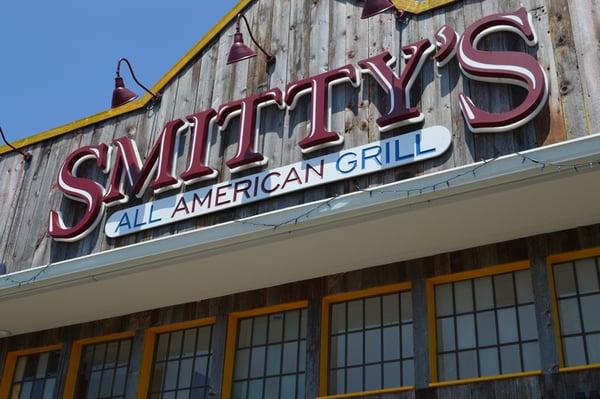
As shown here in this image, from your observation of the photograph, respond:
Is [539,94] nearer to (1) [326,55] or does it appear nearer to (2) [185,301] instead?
(1) [326,55]

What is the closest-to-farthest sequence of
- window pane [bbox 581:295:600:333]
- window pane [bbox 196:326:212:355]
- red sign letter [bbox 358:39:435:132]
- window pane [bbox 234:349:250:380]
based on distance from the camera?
1. window pane [bbox 581:295:600:333]
2. red sign letter [bbox 358:39:435:132]
3. window pane [bbox 234:349:250:380]
4. window pane [bbox 196:326:212:355]

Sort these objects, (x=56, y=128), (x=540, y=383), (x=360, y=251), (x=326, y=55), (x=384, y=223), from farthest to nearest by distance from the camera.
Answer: (x=56, y=128) → (x=326, y=55) → (x=360, y=251) → (x=384, y=223) → (x=540, y=383)

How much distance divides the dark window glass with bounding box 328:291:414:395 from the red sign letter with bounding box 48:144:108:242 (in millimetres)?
3914

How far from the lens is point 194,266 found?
12.1 m

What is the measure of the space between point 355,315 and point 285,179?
2.04 m

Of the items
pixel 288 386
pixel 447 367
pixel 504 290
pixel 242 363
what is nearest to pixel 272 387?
pixel 288 386

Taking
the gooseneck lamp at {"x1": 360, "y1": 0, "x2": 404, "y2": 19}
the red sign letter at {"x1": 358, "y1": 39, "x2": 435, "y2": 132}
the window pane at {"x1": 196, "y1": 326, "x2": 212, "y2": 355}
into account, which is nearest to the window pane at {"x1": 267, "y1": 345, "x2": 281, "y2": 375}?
the window pane at {"x1": 196, "y1": 326, "x2": 212, "y2": 355}

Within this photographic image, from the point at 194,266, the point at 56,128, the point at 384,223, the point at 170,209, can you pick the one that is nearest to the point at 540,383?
the point at 384,223

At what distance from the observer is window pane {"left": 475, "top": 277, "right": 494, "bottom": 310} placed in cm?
1112

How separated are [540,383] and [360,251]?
2.79 m

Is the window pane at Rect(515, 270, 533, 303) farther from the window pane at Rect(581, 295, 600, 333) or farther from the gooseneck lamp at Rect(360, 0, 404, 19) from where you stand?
the gooseneck lamp at Rect(360, 0, 404, 19)

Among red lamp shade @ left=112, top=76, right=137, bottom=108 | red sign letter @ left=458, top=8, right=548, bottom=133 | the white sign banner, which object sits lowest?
the white sign banner

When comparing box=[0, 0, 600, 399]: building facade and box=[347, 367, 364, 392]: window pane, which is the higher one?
box=[0, 0, 600, 399]: building facade

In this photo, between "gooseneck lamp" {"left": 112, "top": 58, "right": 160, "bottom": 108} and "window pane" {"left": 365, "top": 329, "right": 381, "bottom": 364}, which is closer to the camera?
"window pane" {"left": 365, "top": 329, "right": 381, "bottom": 364}
